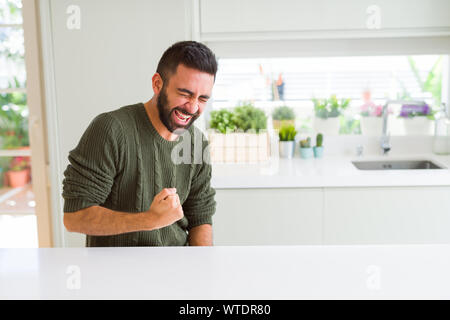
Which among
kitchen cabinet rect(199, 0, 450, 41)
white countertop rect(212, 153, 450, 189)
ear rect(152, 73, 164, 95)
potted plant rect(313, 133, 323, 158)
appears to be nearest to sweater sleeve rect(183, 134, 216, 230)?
ear rect(152, 73, 164, 95)

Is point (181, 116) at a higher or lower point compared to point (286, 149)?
higher

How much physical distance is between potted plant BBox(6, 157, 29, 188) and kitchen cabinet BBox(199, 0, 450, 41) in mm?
1325

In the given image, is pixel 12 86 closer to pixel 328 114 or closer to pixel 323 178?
pixel 323 178

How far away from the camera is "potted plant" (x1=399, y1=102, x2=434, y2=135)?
125 inches

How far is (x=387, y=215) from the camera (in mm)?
2539

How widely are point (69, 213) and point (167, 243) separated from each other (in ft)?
1.10

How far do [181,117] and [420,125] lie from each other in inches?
85.2

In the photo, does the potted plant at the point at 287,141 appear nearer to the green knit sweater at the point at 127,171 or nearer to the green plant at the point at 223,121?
the green plant at the point at 223,121

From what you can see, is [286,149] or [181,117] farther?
[286,149]

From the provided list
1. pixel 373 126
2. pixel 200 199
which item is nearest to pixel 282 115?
pixel 373 126

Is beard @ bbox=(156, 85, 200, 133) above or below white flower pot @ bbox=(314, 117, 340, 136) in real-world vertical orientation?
above

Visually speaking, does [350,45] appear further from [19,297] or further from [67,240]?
[19,297]

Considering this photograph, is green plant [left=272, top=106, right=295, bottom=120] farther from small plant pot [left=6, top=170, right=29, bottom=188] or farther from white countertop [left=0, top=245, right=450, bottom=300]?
white countertop [left=0, top=245, right=450, bottom=300]

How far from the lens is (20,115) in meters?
2.90
